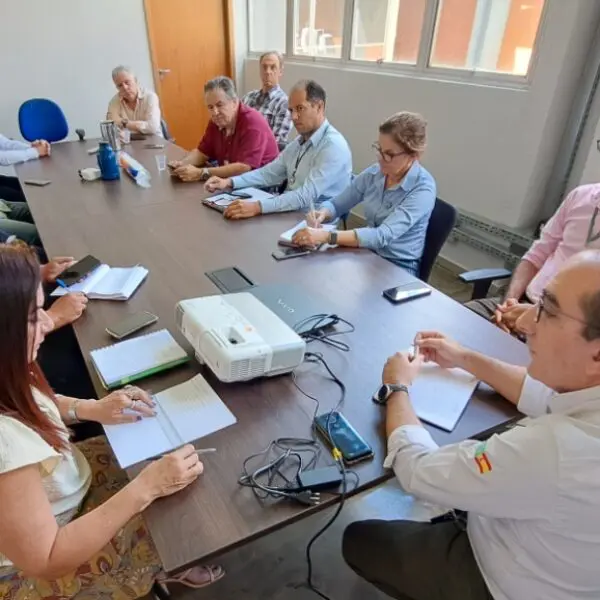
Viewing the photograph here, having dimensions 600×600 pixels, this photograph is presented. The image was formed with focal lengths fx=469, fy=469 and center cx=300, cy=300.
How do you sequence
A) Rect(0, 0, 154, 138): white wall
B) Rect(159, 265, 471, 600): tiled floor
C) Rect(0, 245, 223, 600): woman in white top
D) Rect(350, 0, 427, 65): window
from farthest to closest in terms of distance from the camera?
1. Rect(0, 0, 154, 138): white wall
2. Rect(350, 0, 427, 65): window
3. Rect(159, 265, 471, 600): tiled floor
4. Rect(0, 245, 223, 600): woman in white top

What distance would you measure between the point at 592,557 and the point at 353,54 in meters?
4.00

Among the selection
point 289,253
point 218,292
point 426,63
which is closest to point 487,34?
point 426,63

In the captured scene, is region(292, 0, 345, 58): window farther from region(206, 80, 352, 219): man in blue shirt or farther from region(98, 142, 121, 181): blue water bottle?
region(98, 142, 121, 181): blue water bottle

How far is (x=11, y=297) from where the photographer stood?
2.47 ft

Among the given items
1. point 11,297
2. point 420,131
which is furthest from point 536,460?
point 420,131

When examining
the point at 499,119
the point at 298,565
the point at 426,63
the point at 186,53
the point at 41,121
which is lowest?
the point at 298,565

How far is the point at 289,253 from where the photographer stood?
1785 mm

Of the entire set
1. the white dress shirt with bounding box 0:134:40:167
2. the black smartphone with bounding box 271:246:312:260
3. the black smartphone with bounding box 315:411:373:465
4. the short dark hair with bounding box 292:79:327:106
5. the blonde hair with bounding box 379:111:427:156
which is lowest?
the white dress shirt with bounding box 0:134:40:167

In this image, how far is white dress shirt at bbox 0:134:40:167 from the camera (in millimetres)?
2977

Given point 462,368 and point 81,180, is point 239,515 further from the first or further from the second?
point 81,180

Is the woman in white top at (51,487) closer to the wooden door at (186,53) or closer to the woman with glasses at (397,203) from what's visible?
the woman with glasses at (397,203)

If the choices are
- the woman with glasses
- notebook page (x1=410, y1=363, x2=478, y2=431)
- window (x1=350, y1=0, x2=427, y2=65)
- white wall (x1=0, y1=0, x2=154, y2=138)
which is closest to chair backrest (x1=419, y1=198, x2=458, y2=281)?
the woman with glasses

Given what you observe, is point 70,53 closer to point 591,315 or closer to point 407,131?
point 407,131

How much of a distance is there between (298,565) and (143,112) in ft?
11.9
